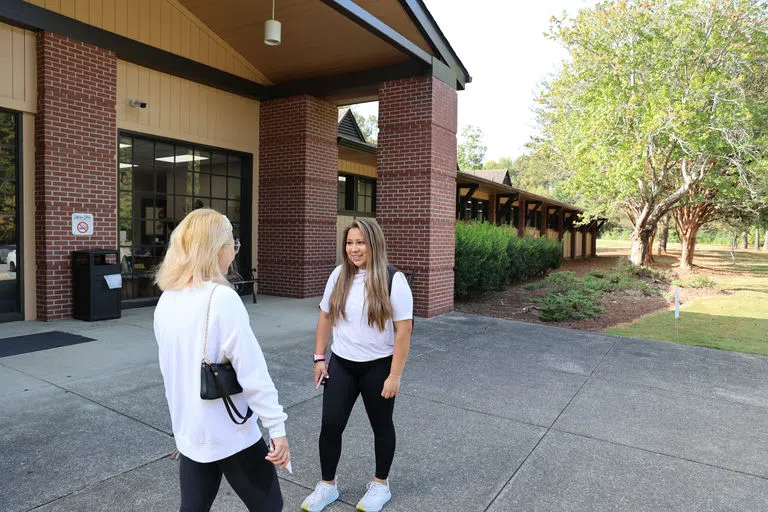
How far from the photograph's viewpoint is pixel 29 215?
7578 mm

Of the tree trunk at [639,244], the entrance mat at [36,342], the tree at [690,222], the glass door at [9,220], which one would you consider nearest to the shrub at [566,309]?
the entrance mat at [36,342]

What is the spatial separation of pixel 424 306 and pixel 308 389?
14.3 feet

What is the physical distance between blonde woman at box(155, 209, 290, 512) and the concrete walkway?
3.92 ft

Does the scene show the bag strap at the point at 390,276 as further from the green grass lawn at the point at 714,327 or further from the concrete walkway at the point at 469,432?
the green grass lawn at the point at 714,327

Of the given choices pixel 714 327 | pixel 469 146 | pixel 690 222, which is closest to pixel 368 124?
pixel 469 146

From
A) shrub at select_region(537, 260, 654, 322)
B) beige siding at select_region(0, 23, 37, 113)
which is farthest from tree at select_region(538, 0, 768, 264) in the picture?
beige siding at select_region(0, 23, 37, 113)

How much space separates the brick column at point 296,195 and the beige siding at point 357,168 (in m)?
2.29

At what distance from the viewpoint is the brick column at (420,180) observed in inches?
356

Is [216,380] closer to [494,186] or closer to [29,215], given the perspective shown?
[29,215]

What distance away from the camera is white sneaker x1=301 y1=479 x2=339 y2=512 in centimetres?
285

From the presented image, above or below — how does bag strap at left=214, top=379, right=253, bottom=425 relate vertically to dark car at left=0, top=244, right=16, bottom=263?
below

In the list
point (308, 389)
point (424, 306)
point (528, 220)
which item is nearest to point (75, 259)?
point (308, 389)

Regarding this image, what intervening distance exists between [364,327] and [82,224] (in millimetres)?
6773

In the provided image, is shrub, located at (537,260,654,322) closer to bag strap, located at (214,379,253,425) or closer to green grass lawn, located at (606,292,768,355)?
green grass lawn, located at (606,292,768,355)
